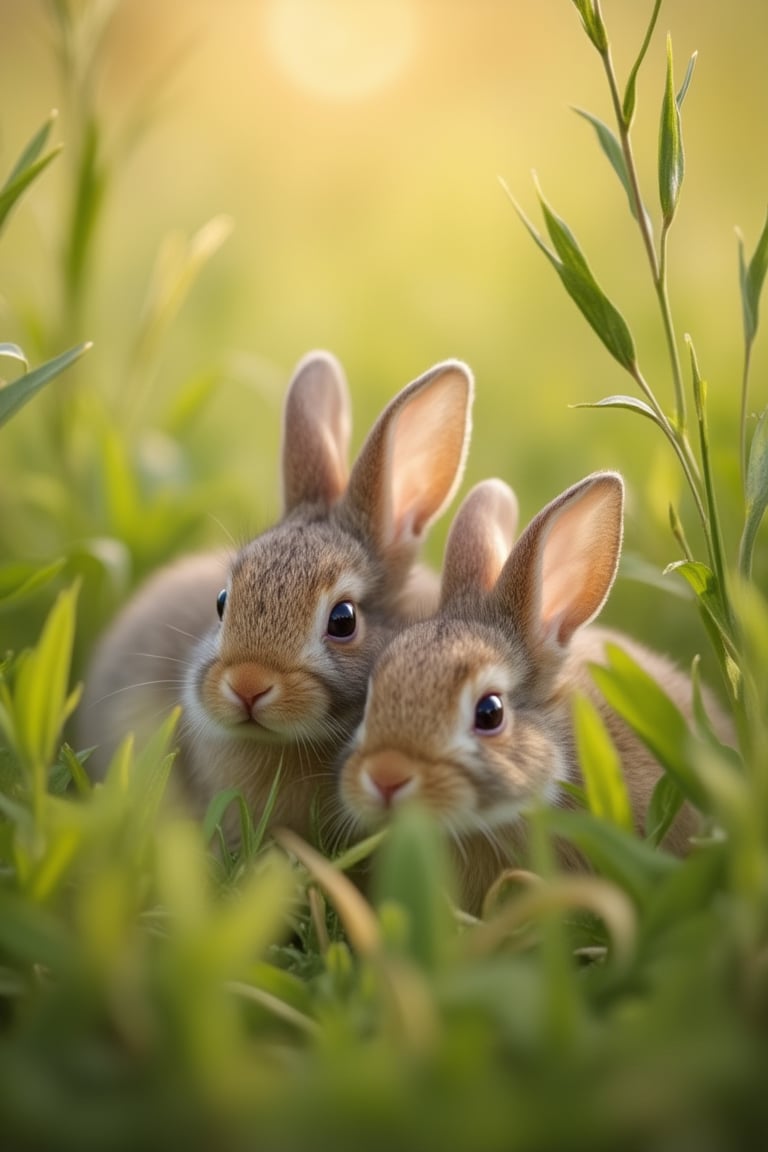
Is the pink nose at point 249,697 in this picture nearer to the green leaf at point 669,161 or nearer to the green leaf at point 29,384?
the green leaf at point 29,384

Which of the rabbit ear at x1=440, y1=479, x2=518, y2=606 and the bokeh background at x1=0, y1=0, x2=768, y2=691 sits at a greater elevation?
the bokeh background at x1=0, y1=0, x2=768, y2=691

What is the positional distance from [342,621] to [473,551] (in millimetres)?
402

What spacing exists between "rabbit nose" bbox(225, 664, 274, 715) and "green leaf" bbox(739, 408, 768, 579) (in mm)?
1187

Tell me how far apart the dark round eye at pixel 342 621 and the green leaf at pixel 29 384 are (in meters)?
1.03

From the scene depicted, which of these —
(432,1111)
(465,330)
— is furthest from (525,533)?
(465,330)

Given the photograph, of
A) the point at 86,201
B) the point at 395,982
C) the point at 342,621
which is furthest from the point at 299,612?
the point at 86,201

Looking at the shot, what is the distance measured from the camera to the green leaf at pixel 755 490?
2420mm

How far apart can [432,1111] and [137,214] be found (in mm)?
8056

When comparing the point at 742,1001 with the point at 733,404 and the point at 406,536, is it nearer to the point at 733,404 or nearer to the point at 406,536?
the point at 406,536

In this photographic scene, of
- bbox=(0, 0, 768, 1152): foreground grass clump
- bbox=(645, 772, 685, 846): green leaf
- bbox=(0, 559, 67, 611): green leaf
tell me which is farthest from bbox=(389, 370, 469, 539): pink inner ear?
bbox=(645, 772, 685, 846): green leaf

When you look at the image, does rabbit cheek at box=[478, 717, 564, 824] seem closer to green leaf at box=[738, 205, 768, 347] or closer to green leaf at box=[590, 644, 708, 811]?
green leaf at box=[590, 644, 708, 811]

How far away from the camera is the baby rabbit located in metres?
3.09

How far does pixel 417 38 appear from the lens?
396 inches

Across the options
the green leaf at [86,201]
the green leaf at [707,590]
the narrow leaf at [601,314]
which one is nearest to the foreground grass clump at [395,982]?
the green leaf at [707,590]
